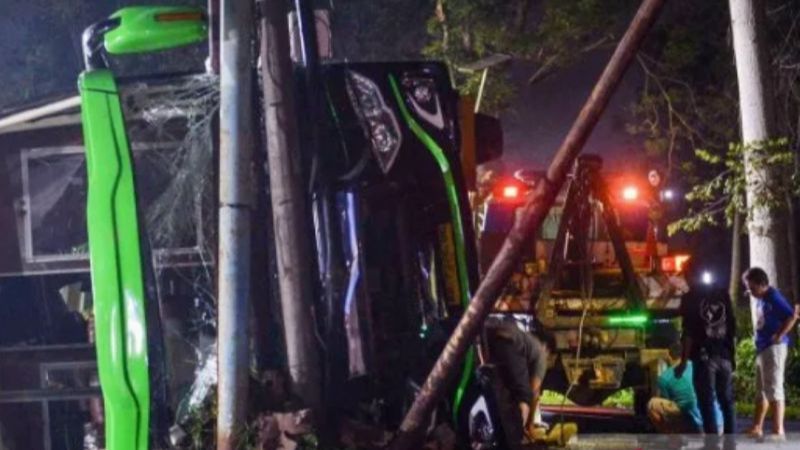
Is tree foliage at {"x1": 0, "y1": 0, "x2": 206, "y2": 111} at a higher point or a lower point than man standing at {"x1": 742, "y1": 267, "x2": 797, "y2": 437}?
higher

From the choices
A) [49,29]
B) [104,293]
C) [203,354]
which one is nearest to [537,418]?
[203,354]

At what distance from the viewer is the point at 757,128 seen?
14.0 meters

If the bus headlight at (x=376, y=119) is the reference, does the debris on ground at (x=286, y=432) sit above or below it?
below

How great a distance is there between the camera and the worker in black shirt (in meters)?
10.5

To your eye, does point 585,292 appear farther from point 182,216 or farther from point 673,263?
point 182,216

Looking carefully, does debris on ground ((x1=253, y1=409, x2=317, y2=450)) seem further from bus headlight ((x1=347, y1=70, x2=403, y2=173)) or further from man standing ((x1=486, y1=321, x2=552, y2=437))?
man standing ((x1=486, y1=321, x2=552, y2=437))

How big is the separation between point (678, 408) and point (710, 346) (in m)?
0.66

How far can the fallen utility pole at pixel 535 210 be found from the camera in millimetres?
6531

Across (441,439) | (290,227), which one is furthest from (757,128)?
(290,227)

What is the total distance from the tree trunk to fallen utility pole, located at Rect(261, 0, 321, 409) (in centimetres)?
804

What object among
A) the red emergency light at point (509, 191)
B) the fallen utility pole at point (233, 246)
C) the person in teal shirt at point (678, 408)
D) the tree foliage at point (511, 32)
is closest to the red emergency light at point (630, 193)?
the red emergency light at point (509, 191)

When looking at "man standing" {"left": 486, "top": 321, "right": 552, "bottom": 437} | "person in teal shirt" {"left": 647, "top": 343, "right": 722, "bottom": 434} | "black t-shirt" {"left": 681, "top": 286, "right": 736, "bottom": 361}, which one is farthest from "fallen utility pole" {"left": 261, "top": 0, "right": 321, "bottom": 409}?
"black t-shirt" {"left": 681, "top": 286, "right": 736, "bottom": 361}

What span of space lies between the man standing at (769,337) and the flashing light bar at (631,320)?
1.75 metres

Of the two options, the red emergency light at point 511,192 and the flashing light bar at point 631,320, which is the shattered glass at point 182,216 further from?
the red emergency light at point 511,192
